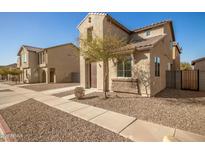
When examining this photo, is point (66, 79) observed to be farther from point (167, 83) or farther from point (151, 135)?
point (151, 135)

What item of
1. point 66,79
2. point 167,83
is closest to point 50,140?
point 167,83

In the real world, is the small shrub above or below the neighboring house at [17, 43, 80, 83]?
below

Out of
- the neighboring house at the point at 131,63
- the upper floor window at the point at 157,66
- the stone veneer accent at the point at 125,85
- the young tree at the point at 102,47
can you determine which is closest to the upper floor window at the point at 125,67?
the neighboring house at the point at 131,63

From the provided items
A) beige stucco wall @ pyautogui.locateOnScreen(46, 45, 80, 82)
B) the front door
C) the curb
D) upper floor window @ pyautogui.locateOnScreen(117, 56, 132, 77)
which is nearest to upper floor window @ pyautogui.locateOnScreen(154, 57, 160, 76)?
upper floor window @ pyautogui.locateOnScreen(117, 56, 132, 77)

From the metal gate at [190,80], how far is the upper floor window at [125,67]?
21.1ft

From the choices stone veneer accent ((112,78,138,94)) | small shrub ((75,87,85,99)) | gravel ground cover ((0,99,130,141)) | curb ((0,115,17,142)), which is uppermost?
stone veneer accent ((112,78,138,94))

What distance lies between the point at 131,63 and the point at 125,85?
1.74 metres

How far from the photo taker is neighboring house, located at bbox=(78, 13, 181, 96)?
796cm

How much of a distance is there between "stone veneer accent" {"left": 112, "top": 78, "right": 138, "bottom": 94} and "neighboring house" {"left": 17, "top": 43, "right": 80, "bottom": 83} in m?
13.7

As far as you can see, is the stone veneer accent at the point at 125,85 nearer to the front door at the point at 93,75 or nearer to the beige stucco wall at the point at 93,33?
the beige stucco wall at the point at 93,33

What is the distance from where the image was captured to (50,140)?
317cm

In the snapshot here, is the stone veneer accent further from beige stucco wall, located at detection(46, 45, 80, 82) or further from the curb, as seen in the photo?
beige stucco wall, located at detection(46, 45, 80, 82)

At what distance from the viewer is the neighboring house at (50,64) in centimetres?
2042

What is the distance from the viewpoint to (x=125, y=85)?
8695 mm
